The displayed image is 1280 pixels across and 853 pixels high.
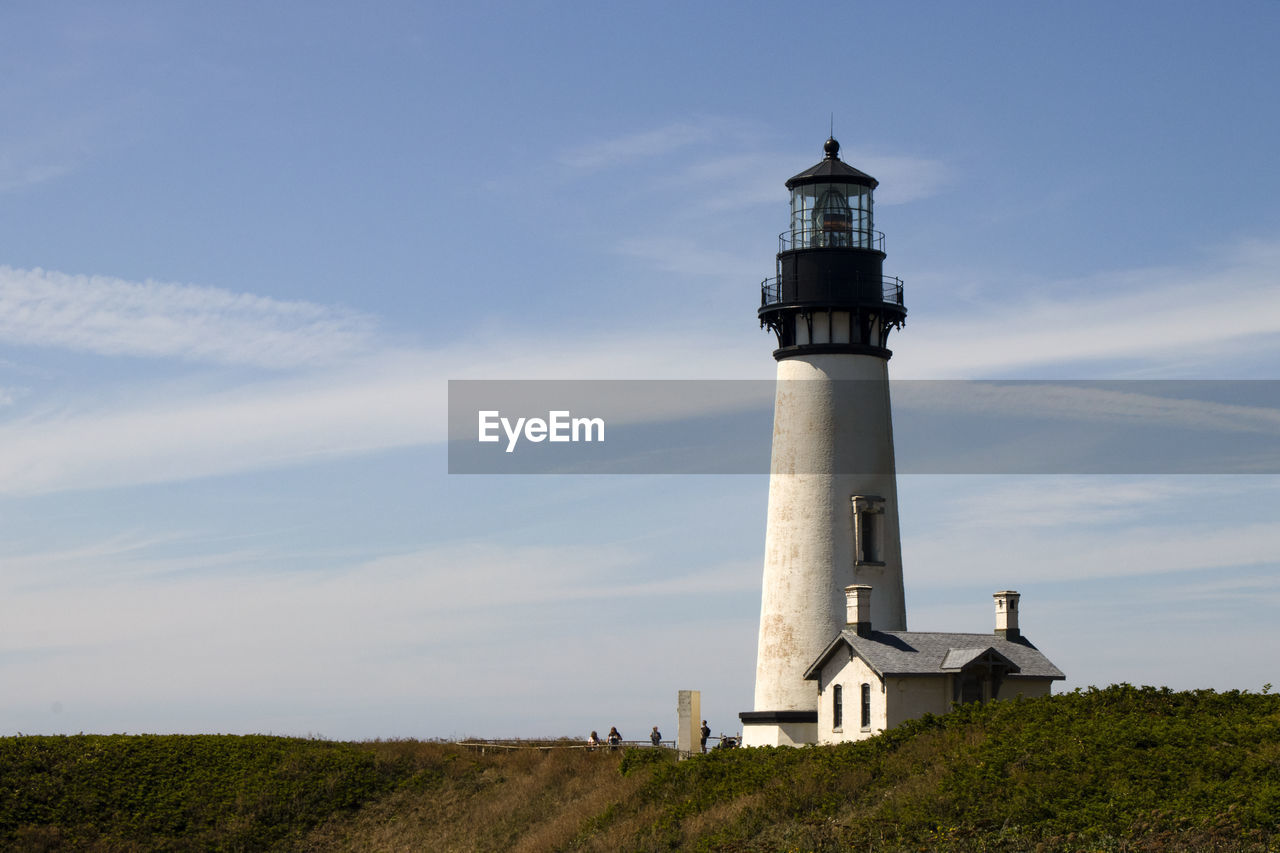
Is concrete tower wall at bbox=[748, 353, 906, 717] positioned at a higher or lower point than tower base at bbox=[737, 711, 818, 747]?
higher

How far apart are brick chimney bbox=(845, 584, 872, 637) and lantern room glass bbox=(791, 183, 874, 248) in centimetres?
1028

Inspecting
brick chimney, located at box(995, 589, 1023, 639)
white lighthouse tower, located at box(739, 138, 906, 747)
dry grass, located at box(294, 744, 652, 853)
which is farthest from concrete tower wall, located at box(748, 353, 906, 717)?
dry grass, located at box(294, 744, 652, 853)

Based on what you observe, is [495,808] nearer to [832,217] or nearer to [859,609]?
[859,609]

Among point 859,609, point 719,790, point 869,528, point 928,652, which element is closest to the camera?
point 719,790

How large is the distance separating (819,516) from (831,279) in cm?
686

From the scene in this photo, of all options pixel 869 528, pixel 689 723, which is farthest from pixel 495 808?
pixel 869 528

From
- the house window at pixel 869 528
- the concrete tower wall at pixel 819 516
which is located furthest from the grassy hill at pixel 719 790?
the house window at pixel 869 528

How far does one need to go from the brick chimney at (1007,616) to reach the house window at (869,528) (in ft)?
11.5

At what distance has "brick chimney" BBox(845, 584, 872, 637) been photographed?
38750mm

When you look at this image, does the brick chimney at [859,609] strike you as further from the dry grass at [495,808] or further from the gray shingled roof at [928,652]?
the dry grass at [495,808]

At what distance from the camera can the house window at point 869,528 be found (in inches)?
1617

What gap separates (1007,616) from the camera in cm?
4050

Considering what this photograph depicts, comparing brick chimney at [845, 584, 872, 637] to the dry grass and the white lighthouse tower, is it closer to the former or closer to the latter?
the white lighthouse tower

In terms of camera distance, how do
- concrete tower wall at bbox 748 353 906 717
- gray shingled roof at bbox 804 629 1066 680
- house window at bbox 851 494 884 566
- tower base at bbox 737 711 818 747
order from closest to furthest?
gray shingled roof at bbox 804 629 1066 680, tower base at bbox 737 711 818 747, concrete tower wall at bbox 748 353 906 717, house window at bbox 851 494 884 566
